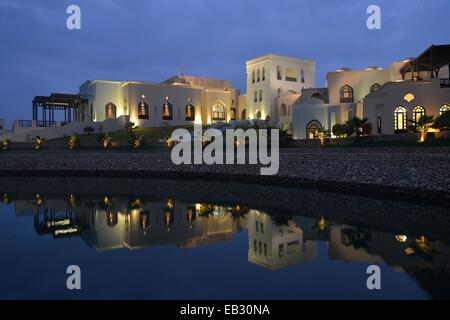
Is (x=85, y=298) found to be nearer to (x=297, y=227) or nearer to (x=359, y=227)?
(x=297, y=227)

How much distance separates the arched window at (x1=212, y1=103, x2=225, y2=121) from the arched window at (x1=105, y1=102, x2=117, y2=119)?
12.9 metres

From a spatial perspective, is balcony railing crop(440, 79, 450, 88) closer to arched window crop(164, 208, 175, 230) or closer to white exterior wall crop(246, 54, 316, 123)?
white exterior wall crop(246, 54, 316, 123)

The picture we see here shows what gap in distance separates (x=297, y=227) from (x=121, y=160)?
71.9 feet

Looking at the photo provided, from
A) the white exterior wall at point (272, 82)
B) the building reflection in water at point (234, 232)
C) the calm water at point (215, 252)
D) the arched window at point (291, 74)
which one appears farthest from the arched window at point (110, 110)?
the calm water at point (215, 252)

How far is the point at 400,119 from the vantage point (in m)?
26.4

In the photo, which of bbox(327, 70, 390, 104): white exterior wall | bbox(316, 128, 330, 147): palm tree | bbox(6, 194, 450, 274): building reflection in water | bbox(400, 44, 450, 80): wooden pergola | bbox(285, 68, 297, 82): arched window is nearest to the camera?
bbox(6, 194, 450, 274): building reflection in water

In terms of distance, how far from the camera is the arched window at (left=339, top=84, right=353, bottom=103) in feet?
111

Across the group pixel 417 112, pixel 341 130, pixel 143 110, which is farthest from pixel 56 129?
pixel 417 112

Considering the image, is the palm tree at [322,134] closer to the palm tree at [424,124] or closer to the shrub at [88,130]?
the palm tree at [424,124]

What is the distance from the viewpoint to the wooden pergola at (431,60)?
24.6m

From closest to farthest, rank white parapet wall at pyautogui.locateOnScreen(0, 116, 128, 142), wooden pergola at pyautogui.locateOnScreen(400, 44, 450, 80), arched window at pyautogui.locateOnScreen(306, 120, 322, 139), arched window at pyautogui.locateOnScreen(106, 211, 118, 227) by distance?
arched window at pyautogui.locateOnScreen(106, 211, 118, 227) → wooden pergola at pyautogui.locateOnScreen(400, 44, 450, 80) → arched window at pyautogui.locateOnScreen(306, 120, 322, 139) → white parapet wall at pyautogui.locateOnScreen(0, 116, 128, 142)

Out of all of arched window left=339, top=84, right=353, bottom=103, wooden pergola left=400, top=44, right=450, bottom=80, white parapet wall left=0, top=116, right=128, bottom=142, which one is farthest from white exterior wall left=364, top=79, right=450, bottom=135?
white parapet wall left=0, top=116, right=128, bottom=142

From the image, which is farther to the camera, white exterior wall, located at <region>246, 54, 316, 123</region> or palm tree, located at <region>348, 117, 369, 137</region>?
white exterior wall, located at <region>246, 54, 316, 123</region>
